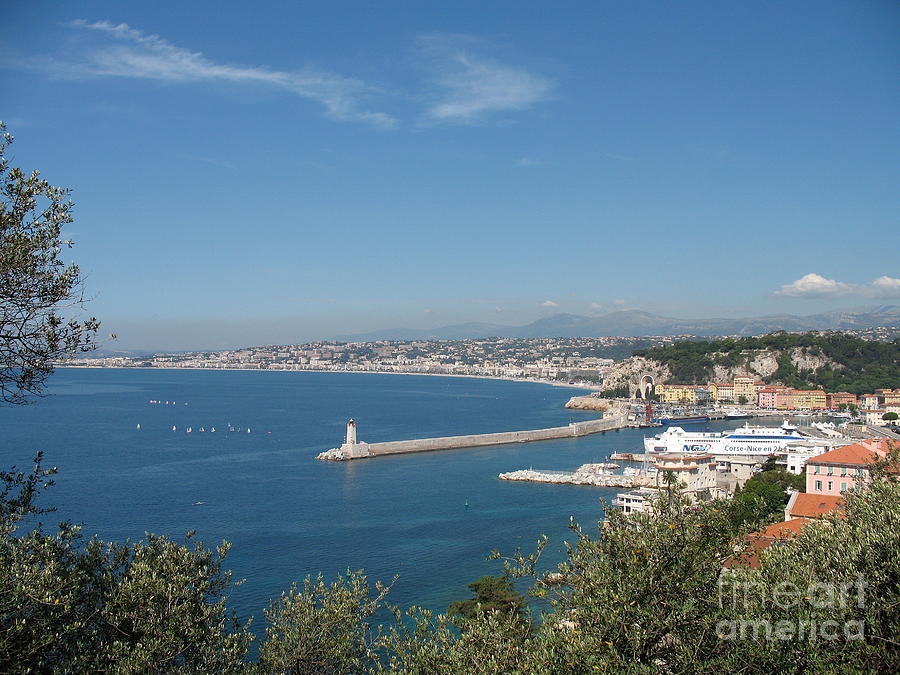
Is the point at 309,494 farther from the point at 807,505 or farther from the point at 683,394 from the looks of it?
the point at 683,394

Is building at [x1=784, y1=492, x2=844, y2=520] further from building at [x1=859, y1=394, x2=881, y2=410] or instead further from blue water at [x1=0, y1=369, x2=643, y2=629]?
building at [x1=859, y1=394, x2=881, y2=410]

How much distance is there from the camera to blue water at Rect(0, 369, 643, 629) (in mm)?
14961

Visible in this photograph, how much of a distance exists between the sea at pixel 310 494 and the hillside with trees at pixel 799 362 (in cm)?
2633

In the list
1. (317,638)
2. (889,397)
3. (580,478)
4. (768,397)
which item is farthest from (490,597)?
(768,397)

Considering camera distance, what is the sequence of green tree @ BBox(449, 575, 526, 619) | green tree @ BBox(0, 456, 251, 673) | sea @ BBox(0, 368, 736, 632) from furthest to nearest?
1. sea @ BBox(0, 368, 736, 632)
2. green tree @ BBox(449, 575, 526, 619)
3. green tree @ BBox(0, 456, 251, 673)

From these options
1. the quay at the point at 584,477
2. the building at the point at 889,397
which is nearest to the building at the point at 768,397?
the building at the point at 889,397

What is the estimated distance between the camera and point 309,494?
74.0 feet

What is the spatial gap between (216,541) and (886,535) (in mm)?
15263

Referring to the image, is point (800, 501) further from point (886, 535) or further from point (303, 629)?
point (303, 629)

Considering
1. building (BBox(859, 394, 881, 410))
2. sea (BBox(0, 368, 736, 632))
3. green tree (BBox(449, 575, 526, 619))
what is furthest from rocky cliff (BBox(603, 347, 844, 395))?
green tree (BBox(449, 575, 526, 619))

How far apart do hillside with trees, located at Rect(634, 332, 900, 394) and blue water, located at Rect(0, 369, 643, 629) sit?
88.4 feet

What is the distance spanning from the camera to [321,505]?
20891 mm

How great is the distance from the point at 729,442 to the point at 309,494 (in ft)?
62.9

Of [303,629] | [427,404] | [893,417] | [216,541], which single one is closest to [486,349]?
[427,404]
